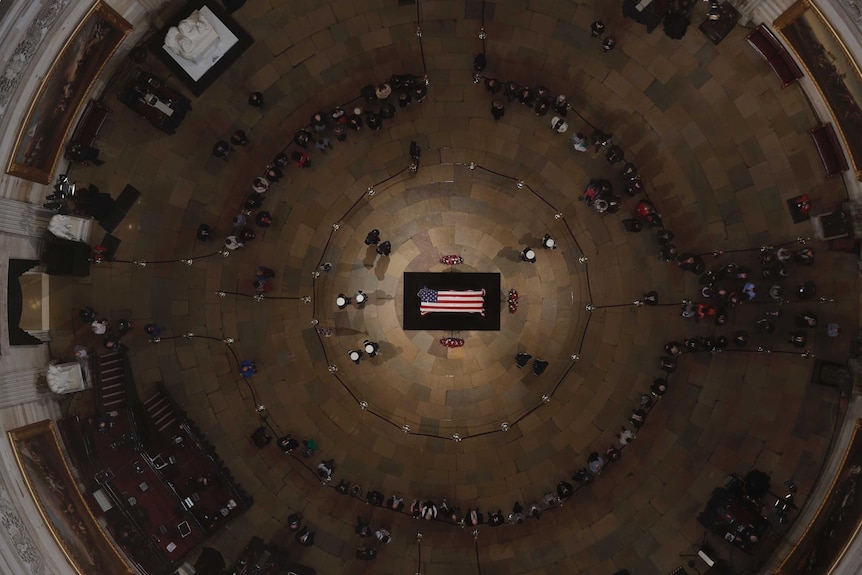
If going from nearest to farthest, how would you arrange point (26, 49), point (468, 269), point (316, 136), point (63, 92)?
1. point (26, 49)
2. point (63, 92)
3. point (468, 269)
4. point (316, 136)

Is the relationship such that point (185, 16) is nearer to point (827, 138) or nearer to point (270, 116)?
point (270, 116)

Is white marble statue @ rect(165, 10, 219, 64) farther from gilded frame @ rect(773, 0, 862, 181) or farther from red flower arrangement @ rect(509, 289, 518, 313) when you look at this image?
gilded frame @ rect(773, 0, 862, 181)

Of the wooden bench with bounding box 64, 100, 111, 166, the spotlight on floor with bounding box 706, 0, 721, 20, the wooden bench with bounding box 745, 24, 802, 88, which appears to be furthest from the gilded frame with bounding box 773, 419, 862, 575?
the wooden bench with bounding box 64, 100, 111, 166

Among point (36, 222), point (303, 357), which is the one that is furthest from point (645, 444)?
point (36, 222)

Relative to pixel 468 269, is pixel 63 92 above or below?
above

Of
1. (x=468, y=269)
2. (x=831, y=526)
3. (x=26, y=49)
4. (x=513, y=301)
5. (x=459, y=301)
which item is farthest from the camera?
(x=468, y=269)

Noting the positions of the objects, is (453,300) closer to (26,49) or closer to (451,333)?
(451,333)

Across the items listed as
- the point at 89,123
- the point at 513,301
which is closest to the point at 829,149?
the point at 513,301
